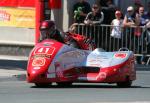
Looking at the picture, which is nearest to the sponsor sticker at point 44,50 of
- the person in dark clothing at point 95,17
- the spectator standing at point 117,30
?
the person in dark clothing at point 95,17

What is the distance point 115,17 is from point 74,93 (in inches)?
414

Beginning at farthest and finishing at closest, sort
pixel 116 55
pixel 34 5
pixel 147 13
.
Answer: pixel 34 5, pixel 147 13, pixel 116 55

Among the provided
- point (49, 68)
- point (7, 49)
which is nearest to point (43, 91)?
point (49, 68)

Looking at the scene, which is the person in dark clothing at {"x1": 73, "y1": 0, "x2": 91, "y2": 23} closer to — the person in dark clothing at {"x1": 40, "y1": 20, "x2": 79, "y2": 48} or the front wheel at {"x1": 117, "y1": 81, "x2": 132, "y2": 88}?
the person in dark clothing at {"x1": 40, "y1": 20, "x2": 79, "y2": 48}

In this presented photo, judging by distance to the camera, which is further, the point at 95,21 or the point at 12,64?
the point at 95,21

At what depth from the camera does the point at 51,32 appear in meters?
16.2

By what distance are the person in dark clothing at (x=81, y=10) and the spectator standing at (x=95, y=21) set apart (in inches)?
11.9

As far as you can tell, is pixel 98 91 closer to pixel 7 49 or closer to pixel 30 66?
pixel 30 66

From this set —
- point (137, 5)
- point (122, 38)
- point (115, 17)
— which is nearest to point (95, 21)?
point (115, 17)

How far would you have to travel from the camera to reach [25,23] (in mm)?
26406

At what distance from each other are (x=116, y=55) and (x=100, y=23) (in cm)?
820

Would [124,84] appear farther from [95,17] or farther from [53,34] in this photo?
[95,17]

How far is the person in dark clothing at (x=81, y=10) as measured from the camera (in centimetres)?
2478

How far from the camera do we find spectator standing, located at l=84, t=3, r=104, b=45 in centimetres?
2412
